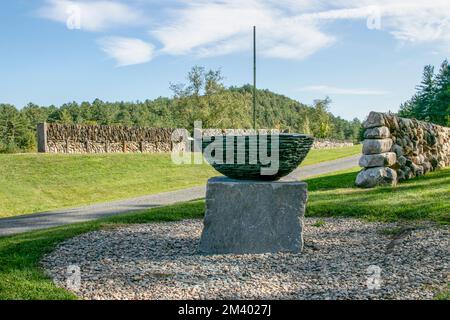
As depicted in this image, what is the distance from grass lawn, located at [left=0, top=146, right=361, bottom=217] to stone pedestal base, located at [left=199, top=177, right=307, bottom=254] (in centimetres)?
938

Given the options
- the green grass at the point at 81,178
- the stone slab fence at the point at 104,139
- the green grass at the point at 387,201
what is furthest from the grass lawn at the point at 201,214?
the stone slab fence at the point at 104,139

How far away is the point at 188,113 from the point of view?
4122 cm

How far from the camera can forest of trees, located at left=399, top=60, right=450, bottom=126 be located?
41.8 meters

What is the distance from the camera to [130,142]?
2747cm

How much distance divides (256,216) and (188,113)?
118 feet

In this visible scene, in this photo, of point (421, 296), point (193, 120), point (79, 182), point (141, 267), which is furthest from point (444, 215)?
point (193, 120)

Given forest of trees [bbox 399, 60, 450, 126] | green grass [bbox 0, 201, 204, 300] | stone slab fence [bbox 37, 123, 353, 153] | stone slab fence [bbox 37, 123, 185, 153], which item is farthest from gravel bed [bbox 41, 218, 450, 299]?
forest of trees [bbox 399, 60, 450, 126]

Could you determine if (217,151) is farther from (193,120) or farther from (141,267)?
(193,120)

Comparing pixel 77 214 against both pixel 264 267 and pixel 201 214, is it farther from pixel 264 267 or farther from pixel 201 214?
pixel 264 267

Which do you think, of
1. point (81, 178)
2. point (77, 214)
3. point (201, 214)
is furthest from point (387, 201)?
point (81, 178)

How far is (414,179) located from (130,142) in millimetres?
18355

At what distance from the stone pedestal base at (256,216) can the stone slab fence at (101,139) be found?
19.8 meters

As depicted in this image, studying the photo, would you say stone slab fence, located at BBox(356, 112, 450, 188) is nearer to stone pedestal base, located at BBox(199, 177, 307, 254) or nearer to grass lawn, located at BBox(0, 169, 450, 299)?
grass lawn, located at BBox(0, 169, 450, 299)

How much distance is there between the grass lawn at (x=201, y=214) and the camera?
476 centimetres
